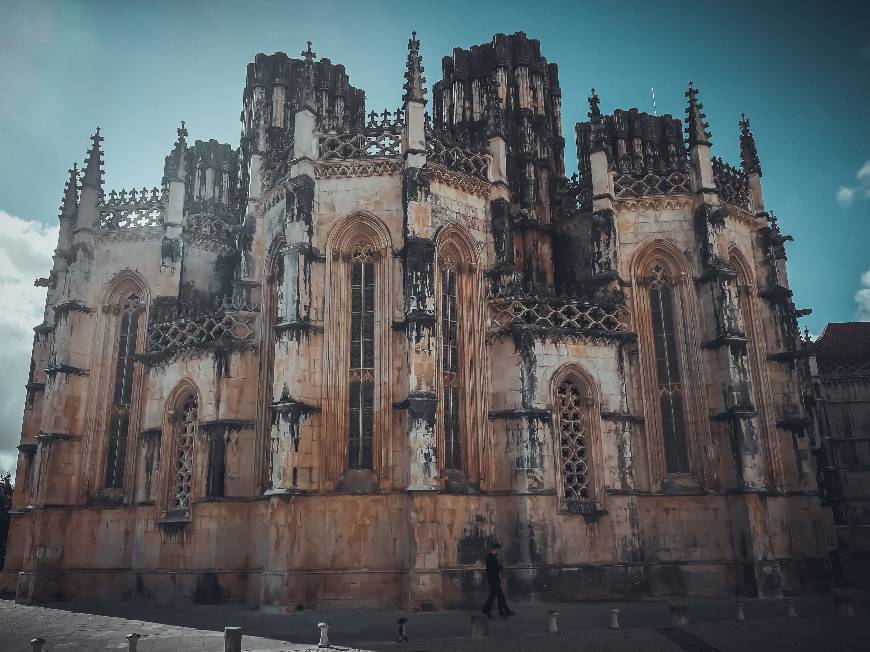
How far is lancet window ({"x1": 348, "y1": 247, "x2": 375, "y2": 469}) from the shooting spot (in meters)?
20.2

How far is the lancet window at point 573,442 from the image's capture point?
2153 centimetres

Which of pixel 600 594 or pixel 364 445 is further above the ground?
pixel 364 445

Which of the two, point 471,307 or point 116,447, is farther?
point 116,447

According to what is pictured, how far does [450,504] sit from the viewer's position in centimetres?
1961

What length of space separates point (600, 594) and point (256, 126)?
26730 mm

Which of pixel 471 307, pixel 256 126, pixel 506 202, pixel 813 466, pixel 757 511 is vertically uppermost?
pixel 256 126

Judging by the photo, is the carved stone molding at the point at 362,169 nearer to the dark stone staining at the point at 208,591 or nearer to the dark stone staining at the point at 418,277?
the dark stone staining at the point at 418,277

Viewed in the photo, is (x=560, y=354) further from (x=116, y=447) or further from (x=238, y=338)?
(x=116, y=447)

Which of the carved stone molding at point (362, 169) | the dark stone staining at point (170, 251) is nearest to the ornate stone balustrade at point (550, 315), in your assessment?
the carved stone molding at point (362, 169)

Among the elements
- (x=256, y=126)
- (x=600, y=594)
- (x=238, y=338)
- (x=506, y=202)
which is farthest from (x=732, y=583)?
(x=256, y=126)

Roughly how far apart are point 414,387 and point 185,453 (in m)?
8.53

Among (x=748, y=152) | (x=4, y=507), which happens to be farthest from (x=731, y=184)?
(x=4, y=507)

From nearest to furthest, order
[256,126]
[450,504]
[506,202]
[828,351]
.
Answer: [450,504], [506,202], [256,126], [828,351]

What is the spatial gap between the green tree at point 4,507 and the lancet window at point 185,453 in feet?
38.5
